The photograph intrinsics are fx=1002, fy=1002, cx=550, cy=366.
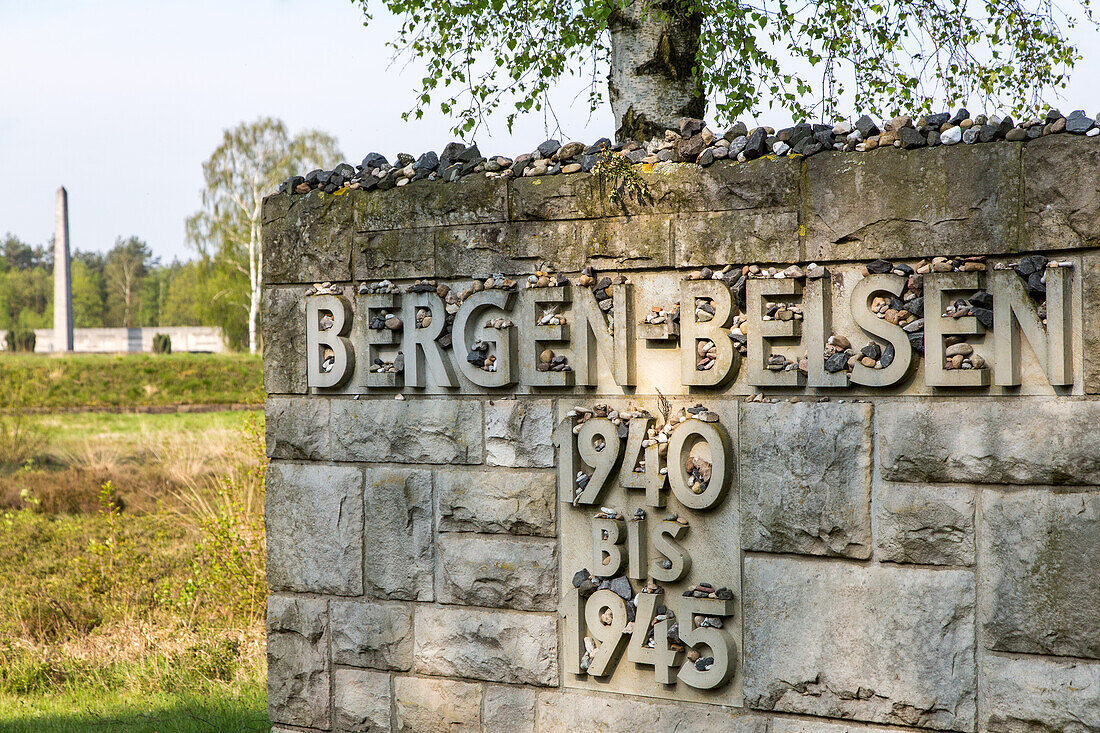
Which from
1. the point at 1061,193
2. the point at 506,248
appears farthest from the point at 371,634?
the point at 1061,193

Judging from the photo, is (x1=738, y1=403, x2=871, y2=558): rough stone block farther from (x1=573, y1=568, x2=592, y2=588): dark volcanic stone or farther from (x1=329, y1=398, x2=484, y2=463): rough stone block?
(x1=329, y1=398, x2=484, y2=463): rough stone block

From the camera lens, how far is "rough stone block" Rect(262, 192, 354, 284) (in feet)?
11.9

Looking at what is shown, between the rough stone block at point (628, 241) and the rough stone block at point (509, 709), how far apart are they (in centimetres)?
144

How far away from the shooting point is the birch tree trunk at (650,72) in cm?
511

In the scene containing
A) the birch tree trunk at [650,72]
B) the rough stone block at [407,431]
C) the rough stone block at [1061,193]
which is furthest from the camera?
the birch tree trunk at [650,72]

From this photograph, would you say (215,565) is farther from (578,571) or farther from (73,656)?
(578,571)

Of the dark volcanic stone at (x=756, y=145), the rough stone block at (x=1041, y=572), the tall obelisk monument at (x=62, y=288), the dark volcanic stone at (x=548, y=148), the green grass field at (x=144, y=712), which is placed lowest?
the green grass field at (x=144, y=712)

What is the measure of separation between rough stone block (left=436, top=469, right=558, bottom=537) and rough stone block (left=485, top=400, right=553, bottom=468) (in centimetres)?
4

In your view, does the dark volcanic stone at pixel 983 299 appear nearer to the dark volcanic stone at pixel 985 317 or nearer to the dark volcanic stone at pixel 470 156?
the dark volcanic stone at pixel 985 317

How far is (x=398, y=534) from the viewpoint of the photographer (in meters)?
3.51

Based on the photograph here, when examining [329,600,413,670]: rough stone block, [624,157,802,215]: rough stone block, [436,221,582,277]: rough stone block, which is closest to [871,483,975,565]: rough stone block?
[624,157,802,215]: rough stone block

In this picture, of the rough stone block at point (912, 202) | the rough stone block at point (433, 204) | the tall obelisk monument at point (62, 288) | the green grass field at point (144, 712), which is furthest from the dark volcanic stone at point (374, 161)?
the tall obelisk monument at point (62, 288)

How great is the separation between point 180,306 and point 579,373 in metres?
62.4

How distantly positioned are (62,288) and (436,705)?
44055 millimetres
